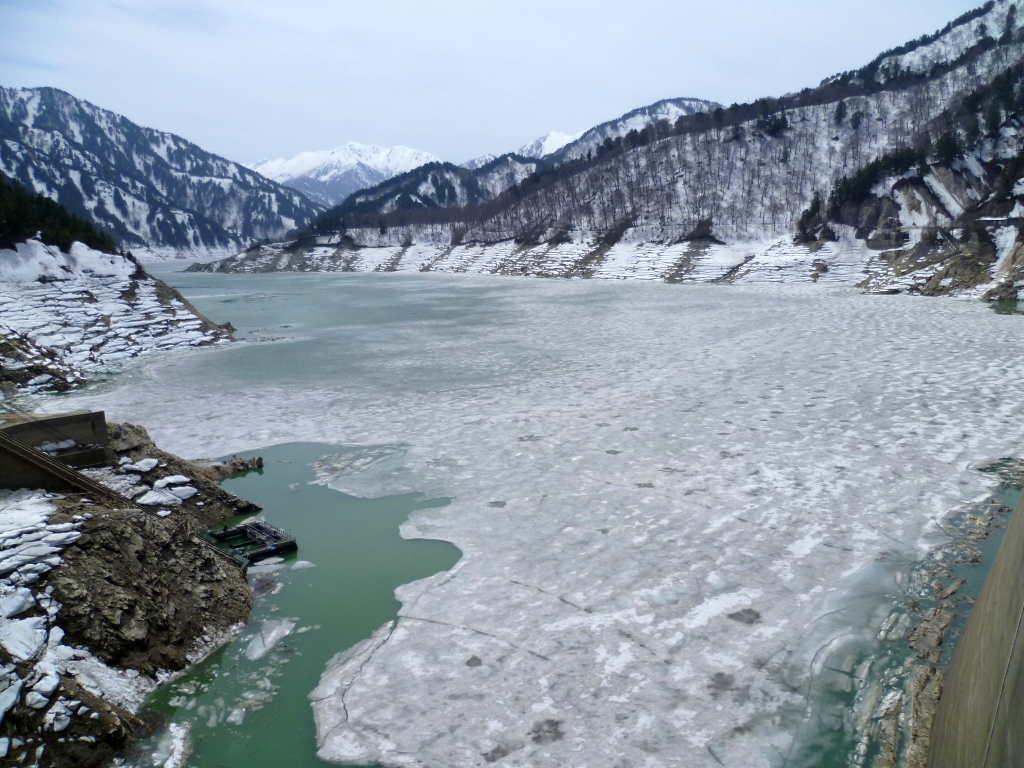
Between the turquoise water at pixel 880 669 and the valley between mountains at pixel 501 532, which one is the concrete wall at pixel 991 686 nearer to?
the turquoise water at pixel 880 669

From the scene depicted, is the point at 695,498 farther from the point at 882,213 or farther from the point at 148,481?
the point at 882,213

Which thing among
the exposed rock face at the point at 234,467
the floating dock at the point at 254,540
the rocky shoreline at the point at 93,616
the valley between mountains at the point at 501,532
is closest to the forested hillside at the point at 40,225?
the valley between mountains at the point at 501,532

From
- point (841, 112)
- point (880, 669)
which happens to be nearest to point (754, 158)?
point (841, 112)

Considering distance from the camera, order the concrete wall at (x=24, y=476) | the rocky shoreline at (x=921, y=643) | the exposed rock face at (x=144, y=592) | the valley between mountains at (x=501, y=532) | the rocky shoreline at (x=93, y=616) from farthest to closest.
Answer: the concrete wall at (x=24, y=476) < the exposed rock face at (x=144, y=592) < the valley between mountains at (x=501, y=532) < the rocky shoreline at (x=921, y=643) < the rocky shoreline at (x=93, y=616)

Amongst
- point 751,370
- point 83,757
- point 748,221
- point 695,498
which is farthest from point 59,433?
point 748,221

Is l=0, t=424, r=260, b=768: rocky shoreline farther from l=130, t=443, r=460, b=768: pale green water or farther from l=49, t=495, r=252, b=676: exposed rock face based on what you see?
l=130, t=443, r=460, b=768: pale green water
